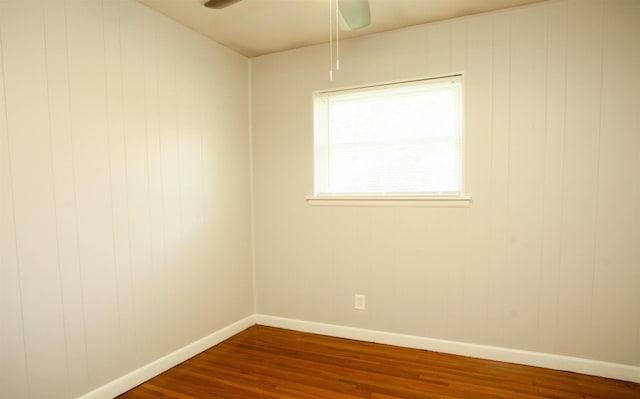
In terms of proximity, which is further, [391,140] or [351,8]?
[391,140]

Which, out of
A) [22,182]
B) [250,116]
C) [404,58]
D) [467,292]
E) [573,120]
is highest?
[404,58]

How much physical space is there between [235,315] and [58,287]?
1516mm

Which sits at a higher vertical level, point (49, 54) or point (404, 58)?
point (404, 58)

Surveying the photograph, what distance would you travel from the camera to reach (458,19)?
2.52 m

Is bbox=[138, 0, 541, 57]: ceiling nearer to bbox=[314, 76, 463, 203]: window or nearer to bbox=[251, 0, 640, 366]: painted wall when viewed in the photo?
bbox=[251, 0, 640, 366]: painted wall

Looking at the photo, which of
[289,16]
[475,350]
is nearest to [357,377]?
[475,350]

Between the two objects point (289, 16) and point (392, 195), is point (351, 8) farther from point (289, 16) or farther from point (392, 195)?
point (392, 195)

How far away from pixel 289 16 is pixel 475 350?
2754 millimetres

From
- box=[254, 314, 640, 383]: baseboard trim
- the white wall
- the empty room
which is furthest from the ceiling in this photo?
box=[254, 314, 640, 383]: baseboard trim

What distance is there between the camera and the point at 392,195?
276 centimetres

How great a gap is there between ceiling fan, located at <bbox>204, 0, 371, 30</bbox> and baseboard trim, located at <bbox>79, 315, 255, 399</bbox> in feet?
7.28

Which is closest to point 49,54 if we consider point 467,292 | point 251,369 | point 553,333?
point 251,369

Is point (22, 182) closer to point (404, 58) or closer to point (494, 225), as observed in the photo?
point (404, 58)

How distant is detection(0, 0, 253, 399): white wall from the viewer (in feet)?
5.59
